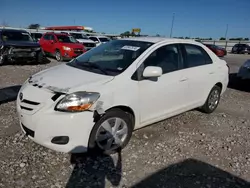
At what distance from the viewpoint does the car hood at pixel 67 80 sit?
3.03 meters

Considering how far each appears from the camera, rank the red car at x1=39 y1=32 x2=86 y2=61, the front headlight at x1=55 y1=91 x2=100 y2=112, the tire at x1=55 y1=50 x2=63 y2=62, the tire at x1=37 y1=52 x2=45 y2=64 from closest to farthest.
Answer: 1. the front headlight at x1=55 y1=91 x2=100 y2=112
2. the tire at x1=37 y1=52 x2=45 y2=64
3. the red car at x1=39 y1=32 x2=86 y2=61
4. the tire at x1=55 y1=50 x2=63 y2=62

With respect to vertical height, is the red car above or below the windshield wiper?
below

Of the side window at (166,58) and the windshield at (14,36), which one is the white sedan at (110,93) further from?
the windshield at (14,36)

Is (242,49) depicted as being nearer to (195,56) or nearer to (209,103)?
(209,103)

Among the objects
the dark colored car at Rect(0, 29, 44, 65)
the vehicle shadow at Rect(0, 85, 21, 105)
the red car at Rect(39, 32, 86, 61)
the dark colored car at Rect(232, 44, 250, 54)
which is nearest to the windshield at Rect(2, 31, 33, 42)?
the dark colored car at Rect(0, 29, 44, 65)

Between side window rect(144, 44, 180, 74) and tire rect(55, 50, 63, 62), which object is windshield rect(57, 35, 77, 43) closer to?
tire rect(55, 50, 63, 62)

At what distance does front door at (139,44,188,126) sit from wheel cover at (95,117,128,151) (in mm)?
366

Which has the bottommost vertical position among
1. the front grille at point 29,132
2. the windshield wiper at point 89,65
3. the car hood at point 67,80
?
the front grille at point 29,132

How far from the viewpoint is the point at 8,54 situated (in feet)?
33.7

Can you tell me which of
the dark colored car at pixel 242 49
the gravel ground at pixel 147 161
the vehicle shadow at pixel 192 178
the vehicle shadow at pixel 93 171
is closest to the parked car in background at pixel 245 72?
the gravel ground at pixel 147 161

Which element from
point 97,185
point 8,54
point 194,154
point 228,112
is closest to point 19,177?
point 97,185

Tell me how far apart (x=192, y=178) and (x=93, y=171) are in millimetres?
1209

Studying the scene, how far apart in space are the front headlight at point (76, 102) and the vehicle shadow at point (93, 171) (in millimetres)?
739

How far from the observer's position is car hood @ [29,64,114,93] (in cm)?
303
